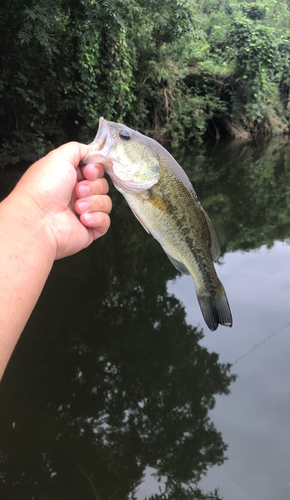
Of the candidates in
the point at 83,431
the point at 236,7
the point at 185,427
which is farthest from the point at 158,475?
the point at 236,7

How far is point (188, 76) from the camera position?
1933 cm

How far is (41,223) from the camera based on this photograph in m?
1.58

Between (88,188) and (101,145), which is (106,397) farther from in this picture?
(101,145)

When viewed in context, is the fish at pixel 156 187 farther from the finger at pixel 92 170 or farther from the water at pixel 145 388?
the water at pixel 145 388

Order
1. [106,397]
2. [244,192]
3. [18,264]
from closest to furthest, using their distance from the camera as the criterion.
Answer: [18,264] → [106,397] → [244,192]

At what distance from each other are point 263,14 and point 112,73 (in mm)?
17843

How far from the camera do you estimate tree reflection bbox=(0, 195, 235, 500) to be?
2572 millimetres

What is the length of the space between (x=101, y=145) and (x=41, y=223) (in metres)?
0.45

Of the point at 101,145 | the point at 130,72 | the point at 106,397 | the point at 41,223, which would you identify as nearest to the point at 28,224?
the point at 41,223

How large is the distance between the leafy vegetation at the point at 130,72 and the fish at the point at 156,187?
6181 millimetres

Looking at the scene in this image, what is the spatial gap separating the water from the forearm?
69.8 inches

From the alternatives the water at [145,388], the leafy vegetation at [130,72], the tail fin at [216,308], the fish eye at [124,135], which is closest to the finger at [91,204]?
the fish eye at [124,135]

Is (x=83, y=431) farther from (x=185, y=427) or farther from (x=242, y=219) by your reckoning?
(x=242, y=219)

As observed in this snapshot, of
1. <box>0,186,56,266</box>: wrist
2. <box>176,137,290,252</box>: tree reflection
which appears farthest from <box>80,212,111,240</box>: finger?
<box>176,137,290,252</box>: tree reflection
